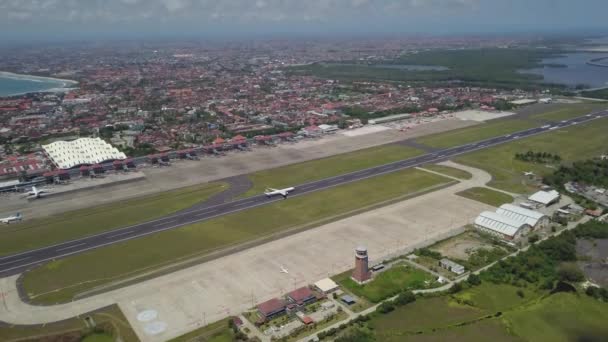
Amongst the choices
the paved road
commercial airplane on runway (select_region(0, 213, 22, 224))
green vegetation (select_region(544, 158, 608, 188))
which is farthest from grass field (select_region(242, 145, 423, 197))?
commercial airplane on runway (select_region(0, 213, 22, 224))

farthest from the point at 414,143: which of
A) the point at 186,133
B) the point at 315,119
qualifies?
the point at 186,133

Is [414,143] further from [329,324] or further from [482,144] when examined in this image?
[329,324]

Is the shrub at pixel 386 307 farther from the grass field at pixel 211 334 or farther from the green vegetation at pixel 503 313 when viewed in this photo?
the grass field at pixel 211 334

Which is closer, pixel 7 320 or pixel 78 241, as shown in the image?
pixel 7 320

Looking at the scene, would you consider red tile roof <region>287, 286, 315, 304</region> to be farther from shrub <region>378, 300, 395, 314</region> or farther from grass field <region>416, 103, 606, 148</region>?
grass field <region>416, 103, 606, 148</region>

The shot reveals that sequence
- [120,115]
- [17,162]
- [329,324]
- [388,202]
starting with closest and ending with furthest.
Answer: [329,324]
[388,202]
[17,162]
[120,115]

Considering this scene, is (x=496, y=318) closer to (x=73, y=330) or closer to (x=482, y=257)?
(x=482, y=257)
